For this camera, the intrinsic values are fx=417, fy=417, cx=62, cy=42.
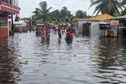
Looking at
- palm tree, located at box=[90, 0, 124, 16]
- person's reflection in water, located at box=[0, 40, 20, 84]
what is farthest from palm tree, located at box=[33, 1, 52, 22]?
person's reflection in water, located at box=[0, 40, 20, 84]

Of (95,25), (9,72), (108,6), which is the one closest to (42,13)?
(108,6)

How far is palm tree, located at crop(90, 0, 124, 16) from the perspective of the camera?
6888 centimetres

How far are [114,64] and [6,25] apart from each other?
32411mm

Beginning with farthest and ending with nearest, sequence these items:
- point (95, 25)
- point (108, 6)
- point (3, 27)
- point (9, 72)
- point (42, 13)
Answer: point (42, 13) < point (108, 6) < point (95, 25) < point (3, 27) < point (9, 72)

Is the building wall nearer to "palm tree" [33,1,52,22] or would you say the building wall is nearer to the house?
the house

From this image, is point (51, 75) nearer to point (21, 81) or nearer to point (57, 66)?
point (21, 81)

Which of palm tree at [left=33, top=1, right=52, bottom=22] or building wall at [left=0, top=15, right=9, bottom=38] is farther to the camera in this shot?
→ palm tree at [left=33, top=1, right=52, bottom=22]

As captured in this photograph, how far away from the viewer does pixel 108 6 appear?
68438 mm

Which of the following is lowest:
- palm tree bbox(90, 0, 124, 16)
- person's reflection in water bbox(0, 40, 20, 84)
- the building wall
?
person's reflection in water bbox(0, 40, 20, 84)

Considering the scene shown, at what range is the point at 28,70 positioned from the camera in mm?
15281

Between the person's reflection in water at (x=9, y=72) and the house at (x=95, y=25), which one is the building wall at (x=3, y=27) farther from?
the person's reflection in water at (x=9, y=72)

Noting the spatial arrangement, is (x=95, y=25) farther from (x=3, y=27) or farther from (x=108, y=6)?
(x=3, y=27)

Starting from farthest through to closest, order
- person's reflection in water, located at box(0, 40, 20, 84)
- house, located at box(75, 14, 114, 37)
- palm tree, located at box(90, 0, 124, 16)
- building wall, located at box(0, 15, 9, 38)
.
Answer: palm tree, located at box(90, 0, 124, 16), house, located at box(75, 14, 114, 37), building wall, located at box(0, 15, 9, 38), person's reflection in water, located at box(0, 40, 20, 84)

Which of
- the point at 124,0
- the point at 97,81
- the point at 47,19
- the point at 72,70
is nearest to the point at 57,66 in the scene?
the point at 72,70
